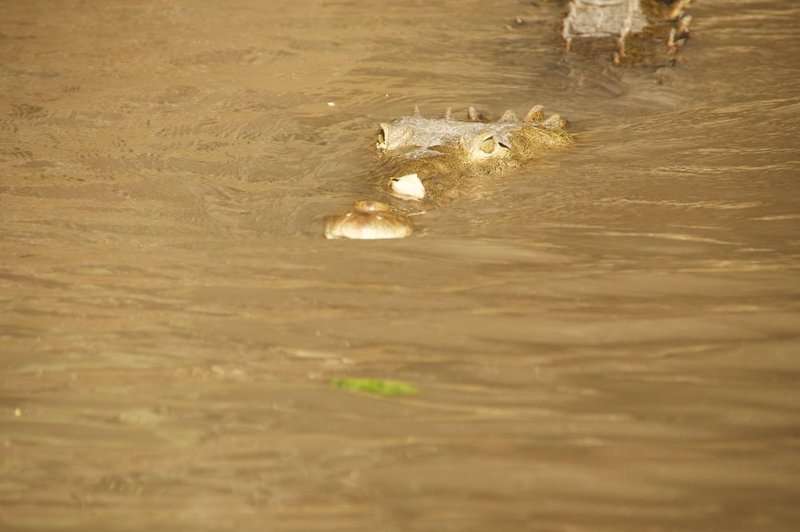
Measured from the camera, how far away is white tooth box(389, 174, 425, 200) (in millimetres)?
5102

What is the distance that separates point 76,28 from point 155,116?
121 inches

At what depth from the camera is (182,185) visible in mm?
5324

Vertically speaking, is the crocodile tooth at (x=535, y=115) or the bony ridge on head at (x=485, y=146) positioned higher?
the bony ridge on head at (x=485, y=146)

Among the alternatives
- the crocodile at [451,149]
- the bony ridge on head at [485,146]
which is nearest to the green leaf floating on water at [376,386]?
the crocodile at [451,149]

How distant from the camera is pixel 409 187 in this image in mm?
5129

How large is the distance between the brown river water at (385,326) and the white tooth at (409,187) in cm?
23

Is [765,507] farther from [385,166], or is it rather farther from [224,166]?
[224,166]

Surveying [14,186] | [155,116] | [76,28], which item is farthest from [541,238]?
[76,28]

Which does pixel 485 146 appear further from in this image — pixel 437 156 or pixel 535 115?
pixel 535 115

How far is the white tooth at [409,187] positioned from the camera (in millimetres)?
5102

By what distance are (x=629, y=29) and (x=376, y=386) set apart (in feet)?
22.5

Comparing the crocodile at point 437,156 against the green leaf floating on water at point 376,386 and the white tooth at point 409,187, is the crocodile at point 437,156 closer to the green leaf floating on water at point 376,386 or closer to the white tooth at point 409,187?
the white tooth at point 409,187

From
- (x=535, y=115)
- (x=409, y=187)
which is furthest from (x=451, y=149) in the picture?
(x=535, y=115)

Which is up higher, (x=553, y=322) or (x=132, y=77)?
(x=553, y=322)
